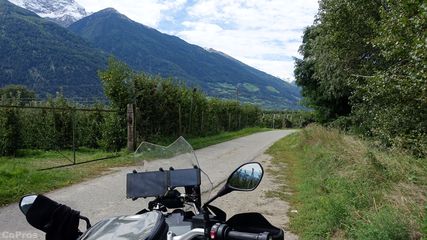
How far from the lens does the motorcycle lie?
2.16m

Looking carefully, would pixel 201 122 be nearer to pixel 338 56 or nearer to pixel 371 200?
pixel 338 56

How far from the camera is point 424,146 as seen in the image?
8.16 meters

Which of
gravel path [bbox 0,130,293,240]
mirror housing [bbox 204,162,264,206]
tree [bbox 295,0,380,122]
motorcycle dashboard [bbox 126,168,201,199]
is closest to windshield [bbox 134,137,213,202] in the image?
motorcycle dashboard [bbox 126,168,201,199]

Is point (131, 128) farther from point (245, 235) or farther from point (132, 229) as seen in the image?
point (245, 235)

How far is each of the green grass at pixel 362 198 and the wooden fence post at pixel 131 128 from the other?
8007mm

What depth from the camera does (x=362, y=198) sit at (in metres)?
6.57

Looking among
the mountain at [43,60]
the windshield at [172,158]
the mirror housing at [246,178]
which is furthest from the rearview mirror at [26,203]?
the mountain at [43,60]

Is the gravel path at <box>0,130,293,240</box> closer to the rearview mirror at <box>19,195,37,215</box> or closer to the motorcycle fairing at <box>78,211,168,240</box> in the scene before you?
the rearview mirror at <box>19,195,37,215</box>

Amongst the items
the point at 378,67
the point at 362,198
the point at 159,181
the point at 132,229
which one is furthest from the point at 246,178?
the point at 378,67

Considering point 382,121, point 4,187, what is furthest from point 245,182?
point 382,121

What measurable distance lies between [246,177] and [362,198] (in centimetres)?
452

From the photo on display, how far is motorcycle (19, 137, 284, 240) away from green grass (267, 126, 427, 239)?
9.07 feet

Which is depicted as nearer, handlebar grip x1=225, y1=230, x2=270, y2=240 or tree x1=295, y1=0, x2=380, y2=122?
handlebar grip x1=225, y1=230, x2=270, y2=240

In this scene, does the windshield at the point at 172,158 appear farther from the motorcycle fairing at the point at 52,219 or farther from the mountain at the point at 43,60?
the mountain at the point at 43,60
